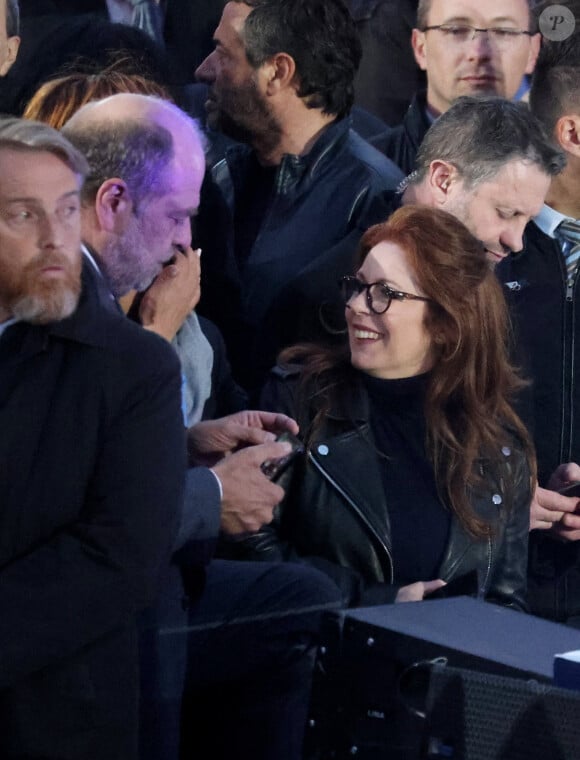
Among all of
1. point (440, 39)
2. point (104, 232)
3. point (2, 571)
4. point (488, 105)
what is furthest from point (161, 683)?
point (440, 39)

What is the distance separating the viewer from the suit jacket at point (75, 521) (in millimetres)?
2713

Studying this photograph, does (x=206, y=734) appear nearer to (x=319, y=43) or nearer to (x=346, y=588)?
(x=346, y=588)

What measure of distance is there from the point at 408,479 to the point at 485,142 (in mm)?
1075

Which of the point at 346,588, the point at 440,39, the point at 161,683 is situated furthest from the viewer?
the point at 440,39

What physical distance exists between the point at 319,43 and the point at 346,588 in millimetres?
1825

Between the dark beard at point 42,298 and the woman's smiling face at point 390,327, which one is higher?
the dark beard at point 42,298

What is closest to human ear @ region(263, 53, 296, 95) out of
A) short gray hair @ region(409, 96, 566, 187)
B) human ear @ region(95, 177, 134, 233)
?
short gray hair @ region(409, 96, 566, 187)

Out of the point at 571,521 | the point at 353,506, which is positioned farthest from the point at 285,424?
the point at 571,521

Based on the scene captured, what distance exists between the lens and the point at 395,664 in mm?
2719

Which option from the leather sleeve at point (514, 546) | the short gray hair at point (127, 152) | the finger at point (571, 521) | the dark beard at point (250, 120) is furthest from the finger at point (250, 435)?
the dark beard at point (250, 120)

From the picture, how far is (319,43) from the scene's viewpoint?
4.71 m

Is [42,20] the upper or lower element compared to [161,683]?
upper

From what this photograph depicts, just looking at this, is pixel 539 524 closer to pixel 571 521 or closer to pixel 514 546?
pixel 571 521

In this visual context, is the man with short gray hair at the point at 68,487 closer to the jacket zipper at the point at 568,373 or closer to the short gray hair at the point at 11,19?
the short gray hair at the point at 11,19
